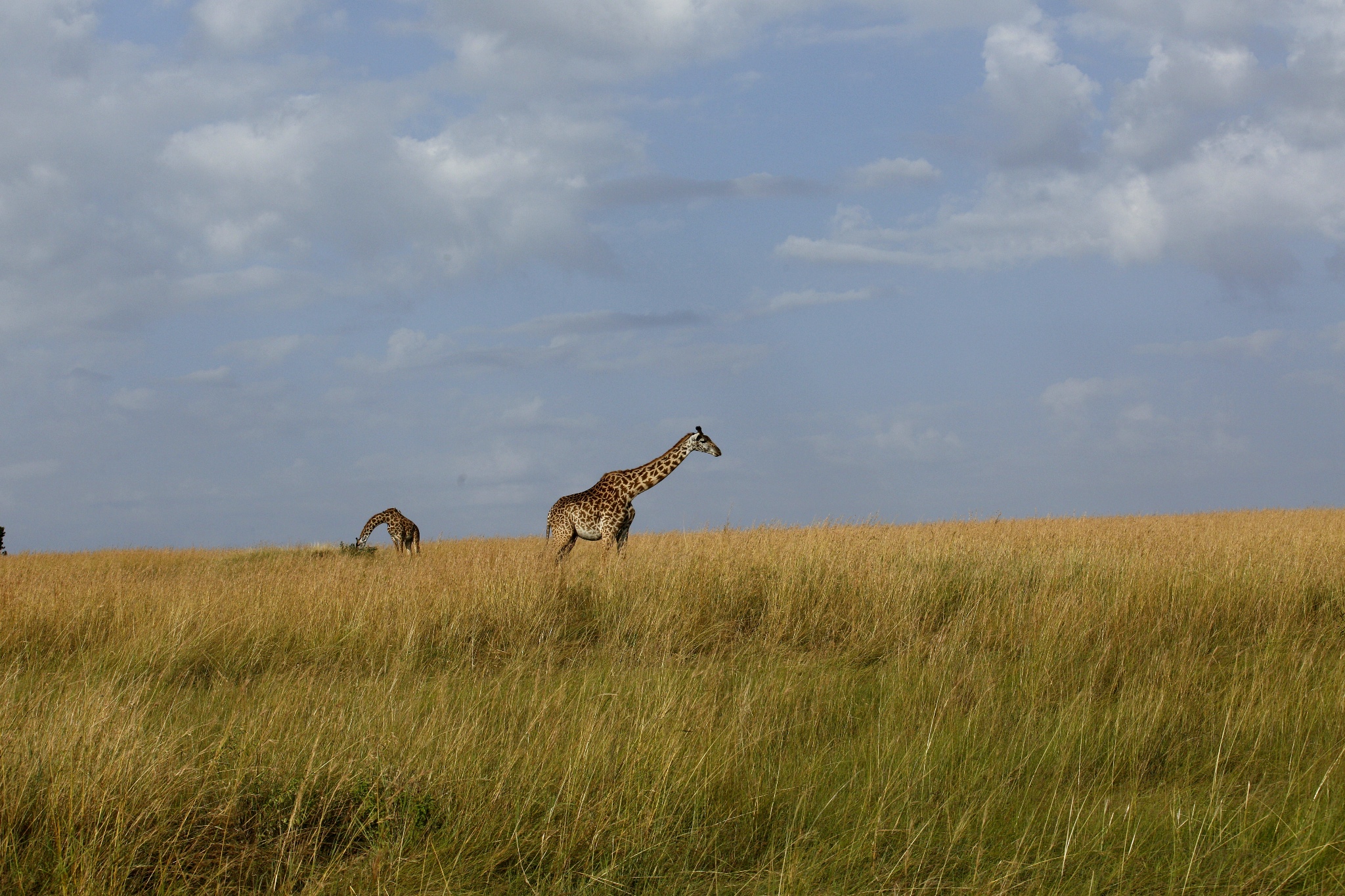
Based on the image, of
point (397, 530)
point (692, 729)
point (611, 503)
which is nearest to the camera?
point (692, 729)

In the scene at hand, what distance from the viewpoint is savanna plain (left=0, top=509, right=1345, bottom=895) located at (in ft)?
12.3

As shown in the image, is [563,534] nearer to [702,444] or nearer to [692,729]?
[702,444]

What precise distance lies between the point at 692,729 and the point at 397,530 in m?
19.0

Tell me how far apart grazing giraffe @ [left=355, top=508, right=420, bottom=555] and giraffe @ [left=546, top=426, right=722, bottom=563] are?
783cm

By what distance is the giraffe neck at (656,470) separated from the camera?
50.4 feet

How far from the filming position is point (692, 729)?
4.86 m

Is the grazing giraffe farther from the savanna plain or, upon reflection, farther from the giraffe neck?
the savanna plain

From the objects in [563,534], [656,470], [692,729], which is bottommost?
[692,729]

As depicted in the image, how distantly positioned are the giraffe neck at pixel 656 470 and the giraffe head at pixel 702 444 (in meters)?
0.05

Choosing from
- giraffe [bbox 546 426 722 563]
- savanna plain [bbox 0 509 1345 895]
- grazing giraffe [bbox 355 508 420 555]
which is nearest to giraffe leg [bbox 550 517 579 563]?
giraffe [bbox 546 426 722 563]

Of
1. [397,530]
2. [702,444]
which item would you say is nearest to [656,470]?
[702,444]

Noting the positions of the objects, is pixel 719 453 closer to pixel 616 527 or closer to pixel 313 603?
pixel 616 527

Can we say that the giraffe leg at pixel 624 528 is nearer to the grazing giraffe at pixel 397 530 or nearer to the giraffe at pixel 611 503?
the giraffe at pixel 611 503

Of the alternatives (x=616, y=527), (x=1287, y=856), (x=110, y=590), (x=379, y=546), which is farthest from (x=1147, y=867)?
(x=379, y=546)
